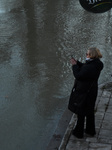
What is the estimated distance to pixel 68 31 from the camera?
1248 centimetres

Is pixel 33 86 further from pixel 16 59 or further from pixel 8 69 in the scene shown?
pixel 16 59

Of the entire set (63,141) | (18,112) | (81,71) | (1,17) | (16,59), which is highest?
(81,71)

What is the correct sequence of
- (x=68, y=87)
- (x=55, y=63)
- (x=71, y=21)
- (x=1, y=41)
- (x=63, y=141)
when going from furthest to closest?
(x=71, y=21), (x=1, y=41), (x=55, y=63), (x=68, y=87), (x=63, y=141)

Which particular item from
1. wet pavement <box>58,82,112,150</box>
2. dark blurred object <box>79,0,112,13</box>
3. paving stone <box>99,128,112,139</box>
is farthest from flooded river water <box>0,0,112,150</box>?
dark blurred object <box>79,0,112,13</box>

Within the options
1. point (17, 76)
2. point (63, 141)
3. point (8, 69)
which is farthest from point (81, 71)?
point (8, 69)

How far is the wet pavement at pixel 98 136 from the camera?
204 inches

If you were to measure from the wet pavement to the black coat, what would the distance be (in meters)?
0.56

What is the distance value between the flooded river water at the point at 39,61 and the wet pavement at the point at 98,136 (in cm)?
48

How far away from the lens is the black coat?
497cm

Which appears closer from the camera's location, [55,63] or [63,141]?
[63,141]

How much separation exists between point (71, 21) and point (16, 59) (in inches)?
206

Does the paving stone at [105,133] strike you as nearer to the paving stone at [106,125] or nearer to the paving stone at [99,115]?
the paving stone at [106,125]

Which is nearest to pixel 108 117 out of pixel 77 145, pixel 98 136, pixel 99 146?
pixel 98 136

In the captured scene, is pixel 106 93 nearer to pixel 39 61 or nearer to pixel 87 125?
pixel 87 125
